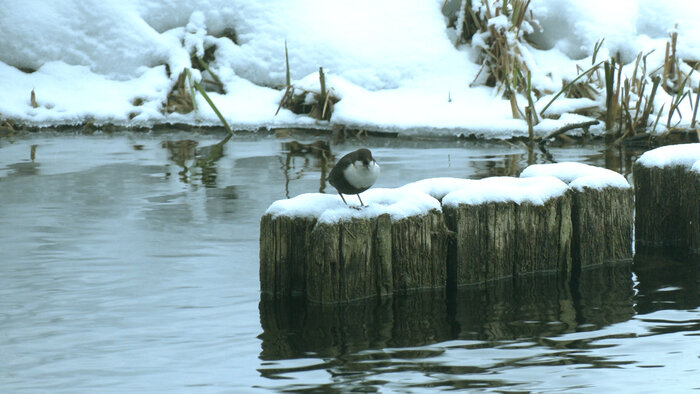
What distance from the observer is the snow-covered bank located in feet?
44.0

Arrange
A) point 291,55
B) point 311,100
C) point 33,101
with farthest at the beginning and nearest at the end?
1. point 291,55
2. point 33,101
3. point 311,100

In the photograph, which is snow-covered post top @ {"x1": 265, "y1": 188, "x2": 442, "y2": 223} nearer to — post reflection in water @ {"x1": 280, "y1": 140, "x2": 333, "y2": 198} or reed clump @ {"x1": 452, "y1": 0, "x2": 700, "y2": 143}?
post reflection in water @ {"x1": 280, "y1": 140, "x2": 333, "y2": 198}

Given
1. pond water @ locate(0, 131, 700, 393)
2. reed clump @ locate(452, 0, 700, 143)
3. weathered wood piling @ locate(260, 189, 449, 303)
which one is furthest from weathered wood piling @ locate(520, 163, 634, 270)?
reed clump @ locate(452, 0, 700, 143)

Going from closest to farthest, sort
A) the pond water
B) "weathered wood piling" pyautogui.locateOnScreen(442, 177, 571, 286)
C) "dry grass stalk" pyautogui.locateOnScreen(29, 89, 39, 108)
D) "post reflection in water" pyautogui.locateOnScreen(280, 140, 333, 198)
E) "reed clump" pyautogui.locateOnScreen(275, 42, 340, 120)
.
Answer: the pond water < "weathered wood piling" pyautogui.locateOnScreen(442, 177, 571, 286) < "post reflection in water" pyautogui.locateOnScreen(280, 140, 333, 198) < "reed clump" pyautogui.locateOnScreen(275, 42, 340, 120) < "dry grass stalk" pyautogui.locateOnScreen(29, 89, 39, 108)

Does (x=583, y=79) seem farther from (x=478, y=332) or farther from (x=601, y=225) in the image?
(x=478, y=332)

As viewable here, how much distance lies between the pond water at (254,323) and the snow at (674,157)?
60cm

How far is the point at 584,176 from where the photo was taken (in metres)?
5.73

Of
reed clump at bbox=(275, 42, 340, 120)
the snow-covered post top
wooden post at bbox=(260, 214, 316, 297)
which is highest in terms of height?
reed clump at bbox=(275, 42, 340, 120)

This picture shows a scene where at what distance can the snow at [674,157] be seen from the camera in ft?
19.9

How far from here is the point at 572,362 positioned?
4.29 metres

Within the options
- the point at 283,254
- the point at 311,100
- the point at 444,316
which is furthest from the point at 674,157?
the point at 311,100

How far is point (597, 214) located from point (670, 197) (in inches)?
29.1

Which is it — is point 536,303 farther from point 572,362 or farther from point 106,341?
point 106,341

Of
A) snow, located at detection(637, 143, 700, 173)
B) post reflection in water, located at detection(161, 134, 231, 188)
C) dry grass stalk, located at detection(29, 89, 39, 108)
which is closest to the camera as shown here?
snow, located at detection(637, 143, 700, 173)
